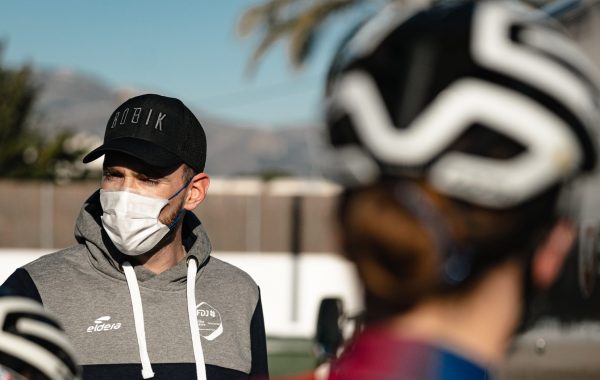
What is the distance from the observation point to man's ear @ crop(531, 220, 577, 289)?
4.42 feet

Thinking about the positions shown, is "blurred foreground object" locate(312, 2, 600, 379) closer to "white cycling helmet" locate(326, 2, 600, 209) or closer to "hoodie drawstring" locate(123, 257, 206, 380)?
"white cycling helmet" locate(326, 2, 600, 209)

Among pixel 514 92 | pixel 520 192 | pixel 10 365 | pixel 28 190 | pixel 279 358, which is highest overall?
pixel 514 92

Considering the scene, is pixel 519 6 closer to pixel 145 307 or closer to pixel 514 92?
pixel 514 92

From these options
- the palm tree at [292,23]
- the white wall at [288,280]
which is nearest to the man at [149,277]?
the white wall at [288,280]

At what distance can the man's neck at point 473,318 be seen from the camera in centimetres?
130

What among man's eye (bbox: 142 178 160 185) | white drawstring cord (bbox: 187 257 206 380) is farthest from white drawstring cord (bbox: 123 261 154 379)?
man's eye (bbox: 142 178 160 185)

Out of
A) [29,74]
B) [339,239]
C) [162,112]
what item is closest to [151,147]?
[162,112]

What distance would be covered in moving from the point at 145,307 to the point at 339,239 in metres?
2.01

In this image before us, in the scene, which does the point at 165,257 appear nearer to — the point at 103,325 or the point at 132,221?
the point at 132,221

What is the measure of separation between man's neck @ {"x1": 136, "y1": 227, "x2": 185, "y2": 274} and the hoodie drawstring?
0.08m

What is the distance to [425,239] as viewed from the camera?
1.28 metres

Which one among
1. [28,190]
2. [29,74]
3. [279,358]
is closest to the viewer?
[279,358]

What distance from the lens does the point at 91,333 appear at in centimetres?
319

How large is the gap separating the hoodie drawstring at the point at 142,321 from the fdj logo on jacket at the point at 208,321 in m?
0.02
